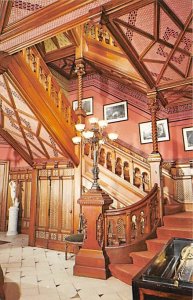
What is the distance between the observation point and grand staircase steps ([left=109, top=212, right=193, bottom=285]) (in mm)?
3652

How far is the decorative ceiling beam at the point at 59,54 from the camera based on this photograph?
7410 millimetres

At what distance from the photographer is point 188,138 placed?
6633 mm

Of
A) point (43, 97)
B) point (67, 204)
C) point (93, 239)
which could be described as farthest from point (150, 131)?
point (93, 239)

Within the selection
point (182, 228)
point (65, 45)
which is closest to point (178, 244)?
point (182, 228)

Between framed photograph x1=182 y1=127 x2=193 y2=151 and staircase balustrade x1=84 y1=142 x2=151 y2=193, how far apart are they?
5.60 ft

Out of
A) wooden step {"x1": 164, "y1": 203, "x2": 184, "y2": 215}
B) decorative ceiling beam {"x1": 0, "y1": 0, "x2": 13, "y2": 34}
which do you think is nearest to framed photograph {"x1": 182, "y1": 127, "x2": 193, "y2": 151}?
wooden step {"x1": 164, "y1": 203, "x2": 184, "y2": 215}

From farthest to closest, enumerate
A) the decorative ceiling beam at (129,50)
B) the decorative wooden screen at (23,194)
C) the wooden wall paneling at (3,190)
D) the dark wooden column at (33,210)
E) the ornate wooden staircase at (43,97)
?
the wooden wall paneling at (3,190) < the decorative wooden screen at (23,194) < the dark wooden column at (33,210) < the ornate wooden staircase at (43,97) < the decorative ceiling beam at (129,50)

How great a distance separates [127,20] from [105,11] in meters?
1.10

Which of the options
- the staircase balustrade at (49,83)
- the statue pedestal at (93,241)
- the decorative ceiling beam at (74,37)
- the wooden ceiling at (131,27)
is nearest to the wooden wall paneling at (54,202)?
the staircase balustrade at (49,83)

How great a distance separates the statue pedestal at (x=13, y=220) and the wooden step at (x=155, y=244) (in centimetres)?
541

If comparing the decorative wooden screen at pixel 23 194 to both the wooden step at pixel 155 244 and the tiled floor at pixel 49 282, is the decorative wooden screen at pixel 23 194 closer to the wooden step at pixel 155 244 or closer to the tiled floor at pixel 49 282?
the tiled floor at pixel 49 282

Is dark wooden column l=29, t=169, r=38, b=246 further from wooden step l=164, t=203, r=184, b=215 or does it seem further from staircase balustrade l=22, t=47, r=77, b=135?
wooden step l=164, t=203, r=184, b=215

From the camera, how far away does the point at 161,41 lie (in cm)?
361

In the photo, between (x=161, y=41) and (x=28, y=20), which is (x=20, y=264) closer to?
(x=28, y=20)
